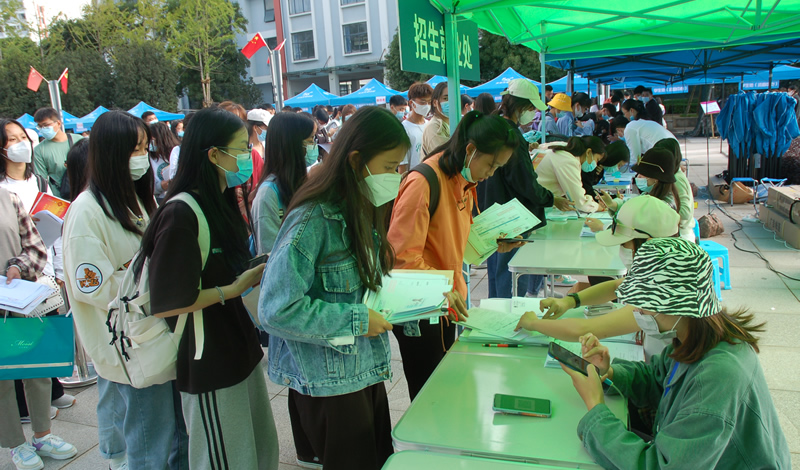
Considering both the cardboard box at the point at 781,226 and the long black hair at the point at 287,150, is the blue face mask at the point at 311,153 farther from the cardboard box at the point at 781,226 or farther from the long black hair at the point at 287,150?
the cardboard box at the point at 781,226

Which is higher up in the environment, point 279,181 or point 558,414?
point 279,181

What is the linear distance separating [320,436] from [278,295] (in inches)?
20.2

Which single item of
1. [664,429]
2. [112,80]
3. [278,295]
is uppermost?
[112,80]

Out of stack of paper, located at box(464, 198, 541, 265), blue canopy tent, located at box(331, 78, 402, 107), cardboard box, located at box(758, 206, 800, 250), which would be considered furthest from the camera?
blue canopy tent, located at box(331, 78, 402, 107)

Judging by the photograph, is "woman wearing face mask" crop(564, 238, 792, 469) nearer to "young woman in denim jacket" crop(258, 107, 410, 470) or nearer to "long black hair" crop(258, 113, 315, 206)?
"young woman in denim jacket" crop(258, 107, 410, 470)

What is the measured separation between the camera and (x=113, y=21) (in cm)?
2659

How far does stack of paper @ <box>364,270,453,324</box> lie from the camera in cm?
158

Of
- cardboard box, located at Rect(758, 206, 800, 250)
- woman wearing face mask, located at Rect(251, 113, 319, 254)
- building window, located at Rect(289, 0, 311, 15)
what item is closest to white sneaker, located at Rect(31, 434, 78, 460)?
woman wearing face mask, located at Rect(251, 113, 319, 254)

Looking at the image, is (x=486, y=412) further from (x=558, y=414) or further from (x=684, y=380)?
(x=684, y=380)

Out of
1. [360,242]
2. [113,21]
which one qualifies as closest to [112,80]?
[113,21]

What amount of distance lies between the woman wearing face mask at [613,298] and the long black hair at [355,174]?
2.68ft

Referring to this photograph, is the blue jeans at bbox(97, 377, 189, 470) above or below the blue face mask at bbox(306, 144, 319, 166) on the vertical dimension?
below

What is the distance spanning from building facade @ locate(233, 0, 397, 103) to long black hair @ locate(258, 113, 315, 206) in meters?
30.9

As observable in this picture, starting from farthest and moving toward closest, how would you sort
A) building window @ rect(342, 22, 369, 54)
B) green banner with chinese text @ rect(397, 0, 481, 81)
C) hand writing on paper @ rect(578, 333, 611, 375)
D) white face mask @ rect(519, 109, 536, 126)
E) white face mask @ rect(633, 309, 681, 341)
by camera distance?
building window @ rect(342, 22, 369, 54) → white face mask @ rect(519, 109, 536, 126) → green banner with chinese text @ rect(397, 0, 481, 81) → hand writing on paper @ rect(578, 333, 611, 375) → white face mask @ rect(633, 309, 681, 341)
